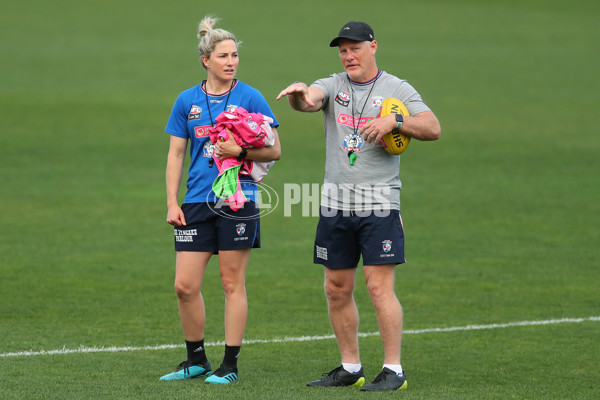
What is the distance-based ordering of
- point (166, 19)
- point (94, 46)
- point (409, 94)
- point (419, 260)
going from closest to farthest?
1. point (409, 94)
2. point (419, 260)
3. point (94, 46)
4. point (166, 19)

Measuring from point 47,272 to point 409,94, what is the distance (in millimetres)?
6242

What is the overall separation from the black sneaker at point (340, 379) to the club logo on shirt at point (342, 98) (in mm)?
1843

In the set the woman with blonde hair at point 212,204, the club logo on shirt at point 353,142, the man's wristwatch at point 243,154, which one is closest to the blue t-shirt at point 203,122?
the woman with blonde hair at point 212,204

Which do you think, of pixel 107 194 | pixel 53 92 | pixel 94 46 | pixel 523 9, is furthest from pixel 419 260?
pixel 523 9

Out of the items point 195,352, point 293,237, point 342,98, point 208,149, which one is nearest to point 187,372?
point 195,352

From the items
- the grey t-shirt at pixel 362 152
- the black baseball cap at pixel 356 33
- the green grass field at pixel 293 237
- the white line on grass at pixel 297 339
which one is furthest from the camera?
the white line on grass at pixel 297 339

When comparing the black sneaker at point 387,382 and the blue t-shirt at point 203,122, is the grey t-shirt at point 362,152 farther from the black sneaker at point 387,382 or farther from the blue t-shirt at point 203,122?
the black sneaker at point 387,382

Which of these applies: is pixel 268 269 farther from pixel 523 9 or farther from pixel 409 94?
pixel 523 9

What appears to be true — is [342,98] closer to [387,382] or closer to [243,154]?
[243,154]

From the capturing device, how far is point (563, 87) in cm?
3484

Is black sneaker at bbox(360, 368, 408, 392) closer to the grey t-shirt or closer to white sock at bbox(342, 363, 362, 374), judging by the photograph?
white sock at bbox(342, 363, 362, 374)

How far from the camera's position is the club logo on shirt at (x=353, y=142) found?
22.8ft

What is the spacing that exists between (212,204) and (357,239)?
1.04m

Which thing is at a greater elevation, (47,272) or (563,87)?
(563,87)
